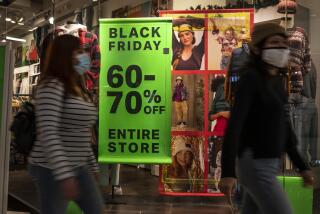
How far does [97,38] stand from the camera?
4.57 metres

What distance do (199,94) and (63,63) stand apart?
8.78ft

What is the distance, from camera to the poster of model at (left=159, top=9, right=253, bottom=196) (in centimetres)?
470

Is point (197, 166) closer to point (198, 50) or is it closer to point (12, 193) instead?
point (198, 50)

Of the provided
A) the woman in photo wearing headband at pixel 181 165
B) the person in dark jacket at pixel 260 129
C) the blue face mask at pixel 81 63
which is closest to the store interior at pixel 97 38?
the woman in photo wearing headband at pixel 181 165

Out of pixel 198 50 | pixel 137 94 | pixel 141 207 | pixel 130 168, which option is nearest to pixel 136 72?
pixel 137 94

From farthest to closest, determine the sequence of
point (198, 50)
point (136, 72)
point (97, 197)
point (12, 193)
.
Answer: point (12, 193) < point (198, 50) < point (136, 72) < point (97, 197)

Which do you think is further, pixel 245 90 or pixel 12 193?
pixel 12 193

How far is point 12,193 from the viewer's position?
217 inches

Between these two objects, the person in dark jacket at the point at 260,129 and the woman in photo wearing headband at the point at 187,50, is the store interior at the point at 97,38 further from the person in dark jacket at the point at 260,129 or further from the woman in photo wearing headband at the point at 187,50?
the person in dark jacket at the point at 260,129

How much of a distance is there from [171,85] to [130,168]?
1953 millimetres

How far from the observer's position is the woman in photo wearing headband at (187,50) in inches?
187

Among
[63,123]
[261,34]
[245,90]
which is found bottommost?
[63,123]

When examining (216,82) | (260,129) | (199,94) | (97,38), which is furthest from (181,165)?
(260,129)

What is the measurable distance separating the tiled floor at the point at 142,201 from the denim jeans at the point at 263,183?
271 centimetres
